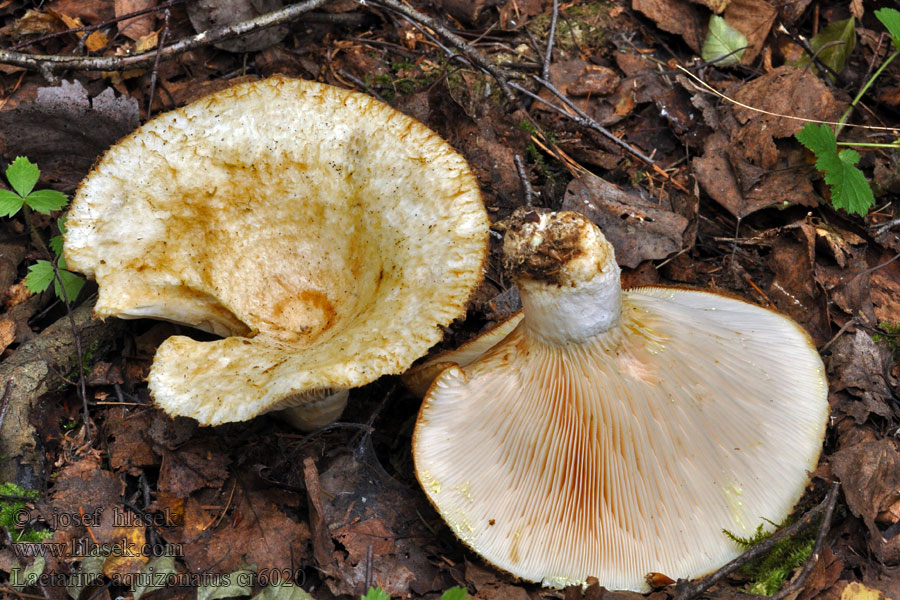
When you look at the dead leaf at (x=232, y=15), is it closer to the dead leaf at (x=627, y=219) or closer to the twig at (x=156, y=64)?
the twig at (x=156, y=64)

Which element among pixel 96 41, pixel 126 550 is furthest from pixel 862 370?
pixel 96 41

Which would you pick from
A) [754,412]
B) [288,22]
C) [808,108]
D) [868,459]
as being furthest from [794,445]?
[288,22]

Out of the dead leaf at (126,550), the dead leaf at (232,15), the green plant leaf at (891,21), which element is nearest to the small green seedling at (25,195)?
the dead leaf at (232,15)

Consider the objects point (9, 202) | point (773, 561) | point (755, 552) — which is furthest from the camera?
point (9, 202)

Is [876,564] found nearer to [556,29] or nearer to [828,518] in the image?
[828,518]

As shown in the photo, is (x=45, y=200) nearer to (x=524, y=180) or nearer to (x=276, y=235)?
(x=276, y=235)

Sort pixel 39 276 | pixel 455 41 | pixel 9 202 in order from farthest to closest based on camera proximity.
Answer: pixel 455 41, pixel 39 276, pixel 9 202

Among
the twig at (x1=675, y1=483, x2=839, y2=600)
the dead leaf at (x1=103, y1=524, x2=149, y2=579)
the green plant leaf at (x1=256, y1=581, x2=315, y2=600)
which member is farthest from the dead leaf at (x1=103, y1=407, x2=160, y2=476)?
the twig at (x1=675, y1=483, x2=839, y2=600)
